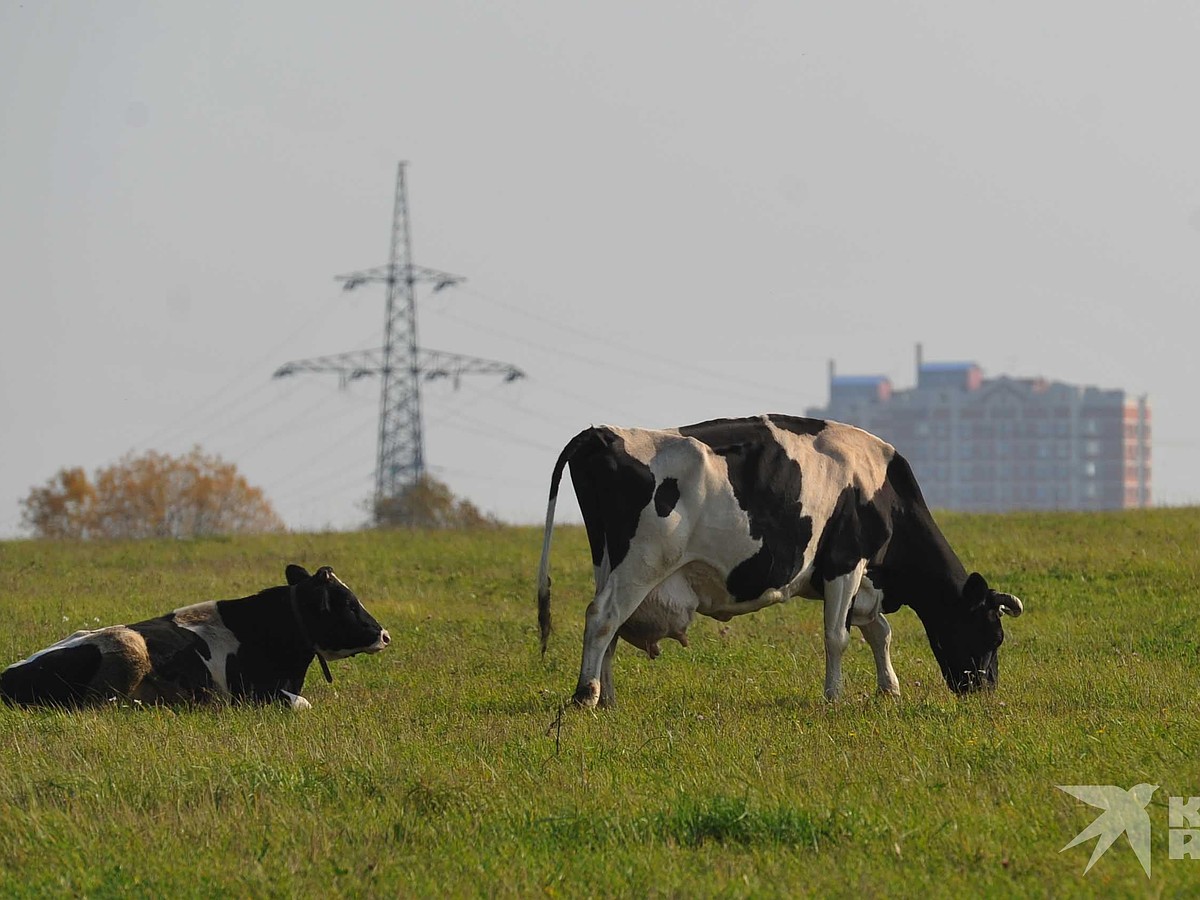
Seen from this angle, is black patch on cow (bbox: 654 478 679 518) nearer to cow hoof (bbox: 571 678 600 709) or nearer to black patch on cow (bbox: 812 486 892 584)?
cow hoof (bbox: 571 678 600 709)

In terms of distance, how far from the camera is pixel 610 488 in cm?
1358

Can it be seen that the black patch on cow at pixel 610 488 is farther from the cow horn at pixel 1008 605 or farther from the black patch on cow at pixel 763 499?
the cow horn at pixel 1008 605

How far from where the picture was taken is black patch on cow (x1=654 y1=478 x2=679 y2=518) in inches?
531

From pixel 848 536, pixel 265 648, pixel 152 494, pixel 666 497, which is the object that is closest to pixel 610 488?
pixel 666 497

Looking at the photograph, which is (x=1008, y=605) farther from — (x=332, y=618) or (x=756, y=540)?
(x=332, y=618)

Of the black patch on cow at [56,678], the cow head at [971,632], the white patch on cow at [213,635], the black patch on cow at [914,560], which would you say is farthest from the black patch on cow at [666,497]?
the black patch on cow at [56,678]

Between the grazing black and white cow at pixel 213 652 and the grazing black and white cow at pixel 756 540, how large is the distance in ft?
6.89

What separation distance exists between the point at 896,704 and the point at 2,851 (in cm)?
685

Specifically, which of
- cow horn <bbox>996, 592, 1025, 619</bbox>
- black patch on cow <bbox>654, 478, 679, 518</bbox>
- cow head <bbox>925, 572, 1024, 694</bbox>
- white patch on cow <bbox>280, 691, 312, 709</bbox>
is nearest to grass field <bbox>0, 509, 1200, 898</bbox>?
white patch on cow <bbox>280, 691, 312, 709</bbox>

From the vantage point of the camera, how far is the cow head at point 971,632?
48.9 ft

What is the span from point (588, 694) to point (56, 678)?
13.6ft

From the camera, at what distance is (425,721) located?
13.0m

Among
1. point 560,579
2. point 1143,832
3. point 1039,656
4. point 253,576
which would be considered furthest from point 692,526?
point 253,576

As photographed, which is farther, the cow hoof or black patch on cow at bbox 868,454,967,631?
Result: black patch on cow at bbox 868,454,967,631
